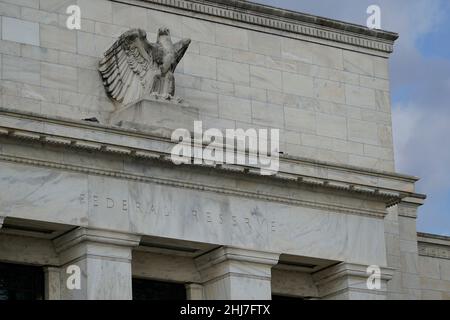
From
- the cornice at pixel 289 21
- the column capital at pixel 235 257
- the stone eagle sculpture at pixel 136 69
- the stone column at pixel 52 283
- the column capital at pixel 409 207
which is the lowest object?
the stone column at pixel 52 283

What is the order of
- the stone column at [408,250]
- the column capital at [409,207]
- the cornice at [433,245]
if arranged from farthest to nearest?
the cornice at [433,245] < the column capital at [409,207] < the stone column at [408,250]

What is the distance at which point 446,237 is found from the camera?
51.3 meters

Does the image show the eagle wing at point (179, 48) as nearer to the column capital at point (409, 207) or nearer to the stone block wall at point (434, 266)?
the column capital at point (409, 207)

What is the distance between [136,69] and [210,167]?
320 centimetres

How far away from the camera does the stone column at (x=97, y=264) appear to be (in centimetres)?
4200

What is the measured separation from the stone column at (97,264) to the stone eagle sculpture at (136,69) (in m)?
4.02

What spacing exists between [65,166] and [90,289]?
9.28ft

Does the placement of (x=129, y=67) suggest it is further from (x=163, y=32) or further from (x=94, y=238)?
(x=94, y=238)

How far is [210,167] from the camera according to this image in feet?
144

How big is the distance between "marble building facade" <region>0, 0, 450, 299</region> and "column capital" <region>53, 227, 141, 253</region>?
1.6 inches

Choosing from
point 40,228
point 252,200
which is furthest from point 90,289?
point 252,200

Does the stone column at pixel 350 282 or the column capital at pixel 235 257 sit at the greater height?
the column capital at pixel 235 257

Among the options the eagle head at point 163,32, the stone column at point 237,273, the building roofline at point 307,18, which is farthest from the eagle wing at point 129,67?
the stone column at point 237,273

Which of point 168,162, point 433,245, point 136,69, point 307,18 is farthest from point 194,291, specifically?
point 433,245
